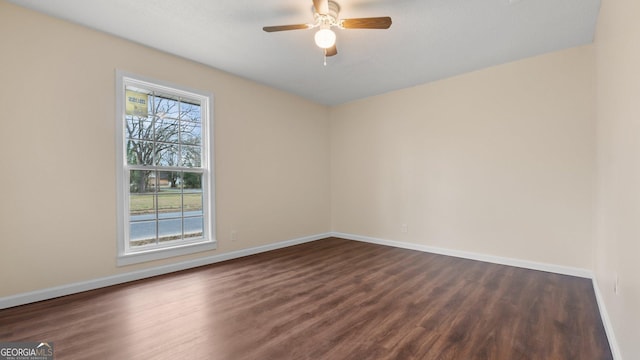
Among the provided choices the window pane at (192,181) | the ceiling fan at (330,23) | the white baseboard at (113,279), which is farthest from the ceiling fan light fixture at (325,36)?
the white baseboard at (113,279)

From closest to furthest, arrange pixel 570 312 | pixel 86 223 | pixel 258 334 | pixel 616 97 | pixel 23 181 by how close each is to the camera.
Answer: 1. pixel 616 97
2. pixel 258 334
3. pixel 570 312
4. pixel 23 181
5. pixel 86 223

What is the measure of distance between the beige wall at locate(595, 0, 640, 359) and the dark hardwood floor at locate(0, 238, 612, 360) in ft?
1.53

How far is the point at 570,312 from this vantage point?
224 centimetres

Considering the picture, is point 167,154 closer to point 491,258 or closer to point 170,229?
point 170,229

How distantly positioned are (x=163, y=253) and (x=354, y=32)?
3315 mm

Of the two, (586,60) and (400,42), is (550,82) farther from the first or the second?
(400,42)

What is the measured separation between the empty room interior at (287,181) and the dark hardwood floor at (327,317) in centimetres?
2

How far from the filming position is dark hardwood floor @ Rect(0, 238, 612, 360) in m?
1.74

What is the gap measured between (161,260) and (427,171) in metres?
3.89

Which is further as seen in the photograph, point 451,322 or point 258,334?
point 451,322

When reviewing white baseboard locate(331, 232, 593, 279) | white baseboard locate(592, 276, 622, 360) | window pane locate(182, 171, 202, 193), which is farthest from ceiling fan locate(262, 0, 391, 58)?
white baseboard locate(331, 232, 593, 279)

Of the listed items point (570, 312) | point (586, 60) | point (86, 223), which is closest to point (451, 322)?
point (570, 312)

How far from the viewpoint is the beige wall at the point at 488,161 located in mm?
3061

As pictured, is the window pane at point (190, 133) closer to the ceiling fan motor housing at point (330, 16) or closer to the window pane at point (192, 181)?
the window pane at point (192, 181)
